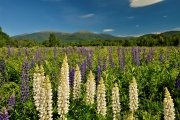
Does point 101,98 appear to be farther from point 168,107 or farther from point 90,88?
point 168,107

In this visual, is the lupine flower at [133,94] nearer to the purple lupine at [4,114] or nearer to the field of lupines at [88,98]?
the field of lupines at [88,98]

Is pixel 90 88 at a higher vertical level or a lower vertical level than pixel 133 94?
higher

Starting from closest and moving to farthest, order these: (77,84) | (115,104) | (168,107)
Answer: (168,107)
(115,104)
(77,84)

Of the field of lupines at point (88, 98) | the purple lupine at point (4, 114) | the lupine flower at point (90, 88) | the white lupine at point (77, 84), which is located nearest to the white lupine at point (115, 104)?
the field of lupines at point (88, 98)

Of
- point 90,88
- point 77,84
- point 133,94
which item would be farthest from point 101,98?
point 77,84

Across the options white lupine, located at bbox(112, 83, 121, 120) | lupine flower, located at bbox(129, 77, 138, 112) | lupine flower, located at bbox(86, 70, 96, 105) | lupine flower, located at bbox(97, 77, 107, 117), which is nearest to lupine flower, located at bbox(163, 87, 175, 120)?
lupine flower, located at bbox(129, 77, 138, 112)

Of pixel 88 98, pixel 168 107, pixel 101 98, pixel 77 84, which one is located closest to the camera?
pixel 168 107

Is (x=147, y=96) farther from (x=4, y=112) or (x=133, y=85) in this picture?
(x=4, y=112)

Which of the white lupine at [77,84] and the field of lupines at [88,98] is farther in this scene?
the white lupine at [77,84]

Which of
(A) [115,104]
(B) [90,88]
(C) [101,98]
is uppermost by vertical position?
(B) [90,88]

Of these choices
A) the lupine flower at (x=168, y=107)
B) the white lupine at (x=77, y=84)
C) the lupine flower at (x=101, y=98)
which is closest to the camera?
the lupine flower at (x=168, y=107)

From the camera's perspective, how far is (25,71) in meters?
6.20

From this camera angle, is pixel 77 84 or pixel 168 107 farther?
pixel 77 84

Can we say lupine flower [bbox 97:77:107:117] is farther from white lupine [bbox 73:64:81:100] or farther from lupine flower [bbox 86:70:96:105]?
white lupine [bbox 73:64:81:100]
